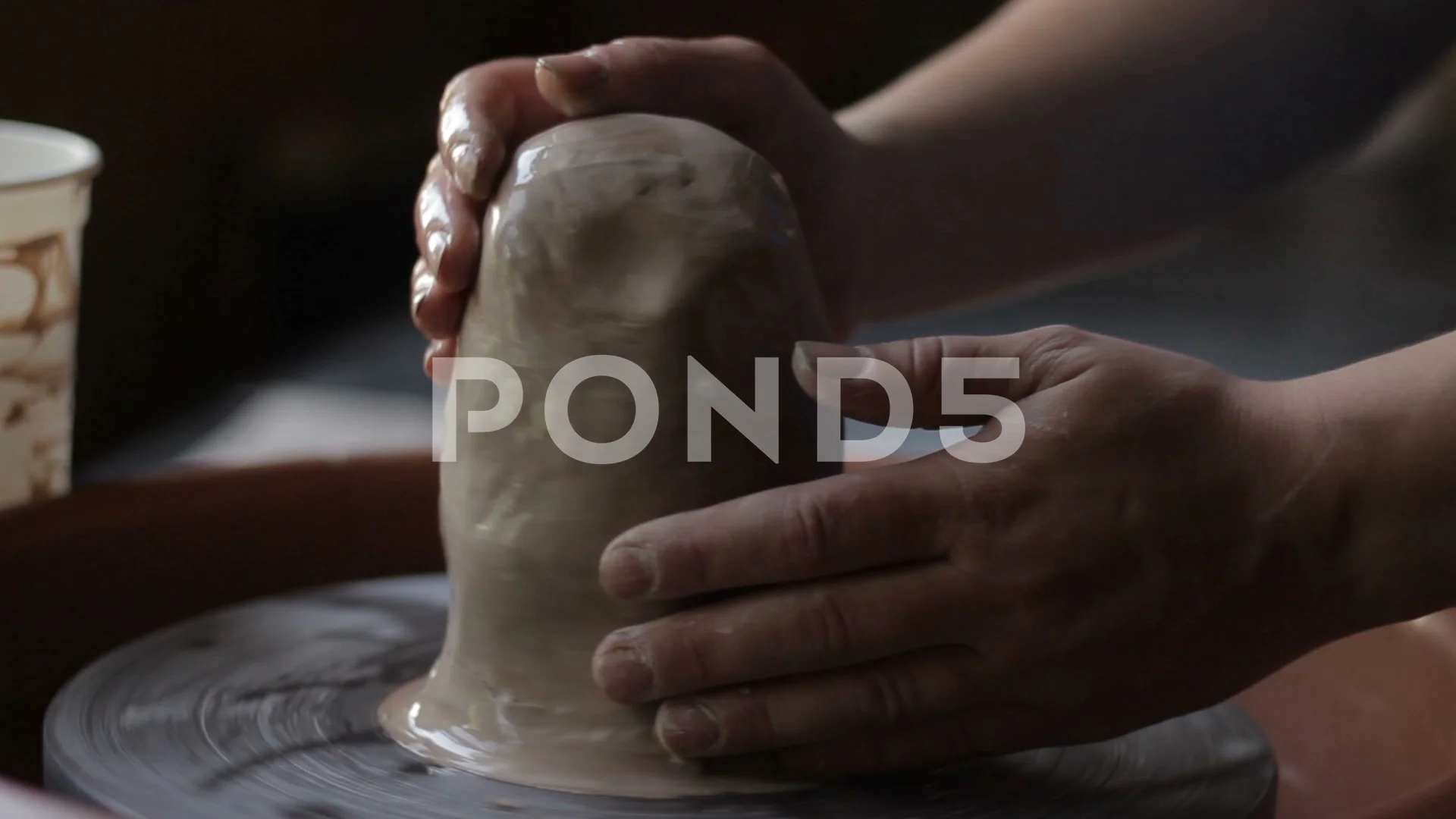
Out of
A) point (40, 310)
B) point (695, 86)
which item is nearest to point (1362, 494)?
point (695, 86)

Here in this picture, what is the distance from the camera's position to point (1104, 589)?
75 centimetres

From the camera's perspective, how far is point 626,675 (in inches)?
30.1

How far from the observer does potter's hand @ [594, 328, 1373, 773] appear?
743 mm

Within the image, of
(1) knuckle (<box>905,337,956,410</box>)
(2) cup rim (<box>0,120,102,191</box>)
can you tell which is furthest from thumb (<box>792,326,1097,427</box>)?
Answer: (2) cup rim (<box>0,120,102,191</box>)

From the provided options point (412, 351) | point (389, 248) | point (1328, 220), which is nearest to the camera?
point (412, 351)

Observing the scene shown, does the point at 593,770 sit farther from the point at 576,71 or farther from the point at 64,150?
the point at 64,150

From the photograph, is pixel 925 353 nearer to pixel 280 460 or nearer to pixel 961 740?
pixel 961 740

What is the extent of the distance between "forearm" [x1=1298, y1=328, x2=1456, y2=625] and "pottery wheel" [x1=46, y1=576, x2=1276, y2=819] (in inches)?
5.9

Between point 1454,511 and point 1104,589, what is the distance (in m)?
0.18

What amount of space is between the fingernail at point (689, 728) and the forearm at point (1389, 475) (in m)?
0.30

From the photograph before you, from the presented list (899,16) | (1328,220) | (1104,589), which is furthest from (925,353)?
(1328,220)

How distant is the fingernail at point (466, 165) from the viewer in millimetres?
843

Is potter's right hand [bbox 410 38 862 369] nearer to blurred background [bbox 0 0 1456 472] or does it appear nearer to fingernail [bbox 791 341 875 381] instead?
fingernail [bbox 791 341 875 381]

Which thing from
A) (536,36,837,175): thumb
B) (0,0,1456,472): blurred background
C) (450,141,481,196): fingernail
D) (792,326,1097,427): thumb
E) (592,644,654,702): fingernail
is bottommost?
(0,0,1456,472): blurred background
